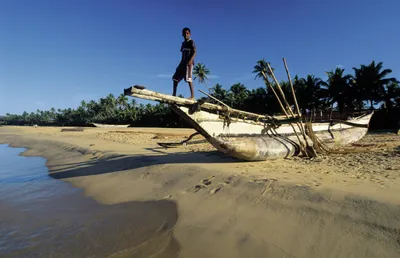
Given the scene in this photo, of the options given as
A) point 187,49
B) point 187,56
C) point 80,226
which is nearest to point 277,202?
point 80,226

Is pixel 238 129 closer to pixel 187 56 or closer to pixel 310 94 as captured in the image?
pixel 187 56

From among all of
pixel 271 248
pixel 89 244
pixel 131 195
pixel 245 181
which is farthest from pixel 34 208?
pixel 271 248

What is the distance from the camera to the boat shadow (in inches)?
296

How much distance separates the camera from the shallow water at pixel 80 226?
3.29 meters

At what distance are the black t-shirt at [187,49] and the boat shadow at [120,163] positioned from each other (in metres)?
3.06

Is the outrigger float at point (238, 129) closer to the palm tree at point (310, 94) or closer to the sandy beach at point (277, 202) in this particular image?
the sandy beach at point (277, 202)

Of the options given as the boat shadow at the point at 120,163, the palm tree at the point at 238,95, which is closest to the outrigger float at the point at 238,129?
the boat shadow at the point at 120,163

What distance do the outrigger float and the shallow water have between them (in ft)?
6.96

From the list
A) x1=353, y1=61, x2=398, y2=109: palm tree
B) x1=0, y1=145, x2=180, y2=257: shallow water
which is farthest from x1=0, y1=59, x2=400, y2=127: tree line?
x1=0, y1=145, x2=180, y2=257: shallow water

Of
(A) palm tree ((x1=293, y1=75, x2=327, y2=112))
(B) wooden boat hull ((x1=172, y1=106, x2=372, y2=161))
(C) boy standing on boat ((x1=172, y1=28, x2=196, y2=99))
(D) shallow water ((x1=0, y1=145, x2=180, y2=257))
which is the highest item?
(A) palm tree ((x1=293, y1=75, x2=327, y2=112))

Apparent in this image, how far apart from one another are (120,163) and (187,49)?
184 inches

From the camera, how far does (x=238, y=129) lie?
6.94 metres

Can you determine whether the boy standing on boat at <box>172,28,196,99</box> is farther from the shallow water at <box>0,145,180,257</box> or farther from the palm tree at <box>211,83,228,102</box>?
the palm tree at <box>211,83,228,102</box>

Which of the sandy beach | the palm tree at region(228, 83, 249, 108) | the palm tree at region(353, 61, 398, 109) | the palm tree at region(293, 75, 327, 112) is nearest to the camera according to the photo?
the sandy beach
